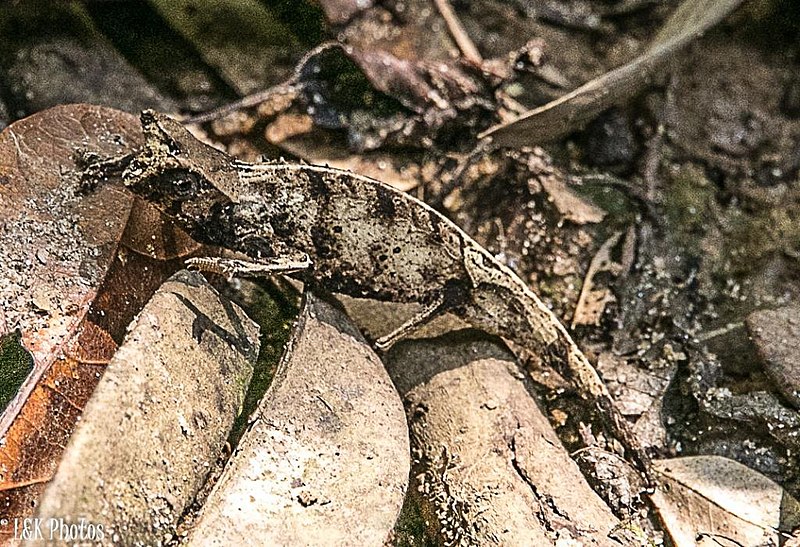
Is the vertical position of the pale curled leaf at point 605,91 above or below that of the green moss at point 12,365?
above

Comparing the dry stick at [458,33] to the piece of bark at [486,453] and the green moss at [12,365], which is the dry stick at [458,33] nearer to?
the piece of bark at [486,453]

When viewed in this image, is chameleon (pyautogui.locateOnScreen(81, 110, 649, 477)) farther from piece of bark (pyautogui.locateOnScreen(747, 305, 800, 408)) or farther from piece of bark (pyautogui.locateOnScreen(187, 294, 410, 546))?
piece of bark (pyautogui.locateOnScreen(747, 305, 800, 408))

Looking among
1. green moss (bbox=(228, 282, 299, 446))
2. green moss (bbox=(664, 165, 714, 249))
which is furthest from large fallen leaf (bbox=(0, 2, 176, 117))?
green moss (bbox=(664, 165, 714, 249))

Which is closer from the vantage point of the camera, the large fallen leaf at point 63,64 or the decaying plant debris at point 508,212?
the decaying plant debris at point 508,212

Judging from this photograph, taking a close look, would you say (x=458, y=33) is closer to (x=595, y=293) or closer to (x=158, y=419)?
(x=595, y=293)

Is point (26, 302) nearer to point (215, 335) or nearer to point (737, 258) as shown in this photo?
point (215, 335)

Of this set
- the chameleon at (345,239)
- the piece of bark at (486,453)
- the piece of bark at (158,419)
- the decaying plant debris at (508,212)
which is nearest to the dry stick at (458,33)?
the decaying plant debris at (508,212)

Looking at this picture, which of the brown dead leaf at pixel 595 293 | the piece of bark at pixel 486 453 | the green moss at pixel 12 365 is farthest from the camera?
the brown dead leaf at pixel 595 293
